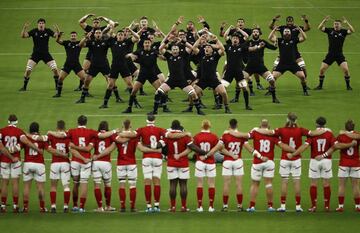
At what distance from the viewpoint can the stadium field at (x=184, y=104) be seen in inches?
1104

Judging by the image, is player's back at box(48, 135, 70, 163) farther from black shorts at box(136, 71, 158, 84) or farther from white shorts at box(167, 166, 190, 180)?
black shorts at box(136, 71, 158, 84)

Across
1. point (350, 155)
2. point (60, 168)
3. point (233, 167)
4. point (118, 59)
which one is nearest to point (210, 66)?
point (118, 59)

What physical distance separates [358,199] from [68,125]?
12888mm

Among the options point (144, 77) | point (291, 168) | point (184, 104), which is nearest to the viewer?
point (291, 168)

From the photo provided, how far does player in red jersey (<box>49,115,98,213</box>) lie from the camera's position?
1141 inches

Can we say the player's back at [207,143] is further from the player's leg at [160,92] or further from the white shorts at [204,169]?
the player's leg at [160,92]

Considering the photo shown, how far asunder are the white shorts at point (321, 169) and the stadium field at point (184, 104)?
0.98 meters

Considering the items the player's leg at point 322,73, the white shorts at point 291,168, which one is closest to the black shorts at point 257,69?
the player's leg at point 322,73

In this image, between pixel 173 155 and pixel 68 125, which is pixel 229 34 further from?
pixel 173 155

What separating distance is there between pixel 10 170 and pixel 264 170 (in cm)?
673

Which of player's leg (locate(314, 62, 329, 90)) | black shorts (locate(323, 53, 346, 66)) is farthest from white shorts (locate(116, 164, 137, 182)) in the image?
black shorts (locate(323, 53, 346, 66))

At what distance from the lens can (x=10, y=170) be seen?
2933 cm

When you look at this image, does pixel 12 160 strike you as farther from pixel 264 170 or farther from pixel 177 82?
pixel 177 82

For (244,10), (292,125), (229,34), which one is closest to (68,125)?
(229,34)
